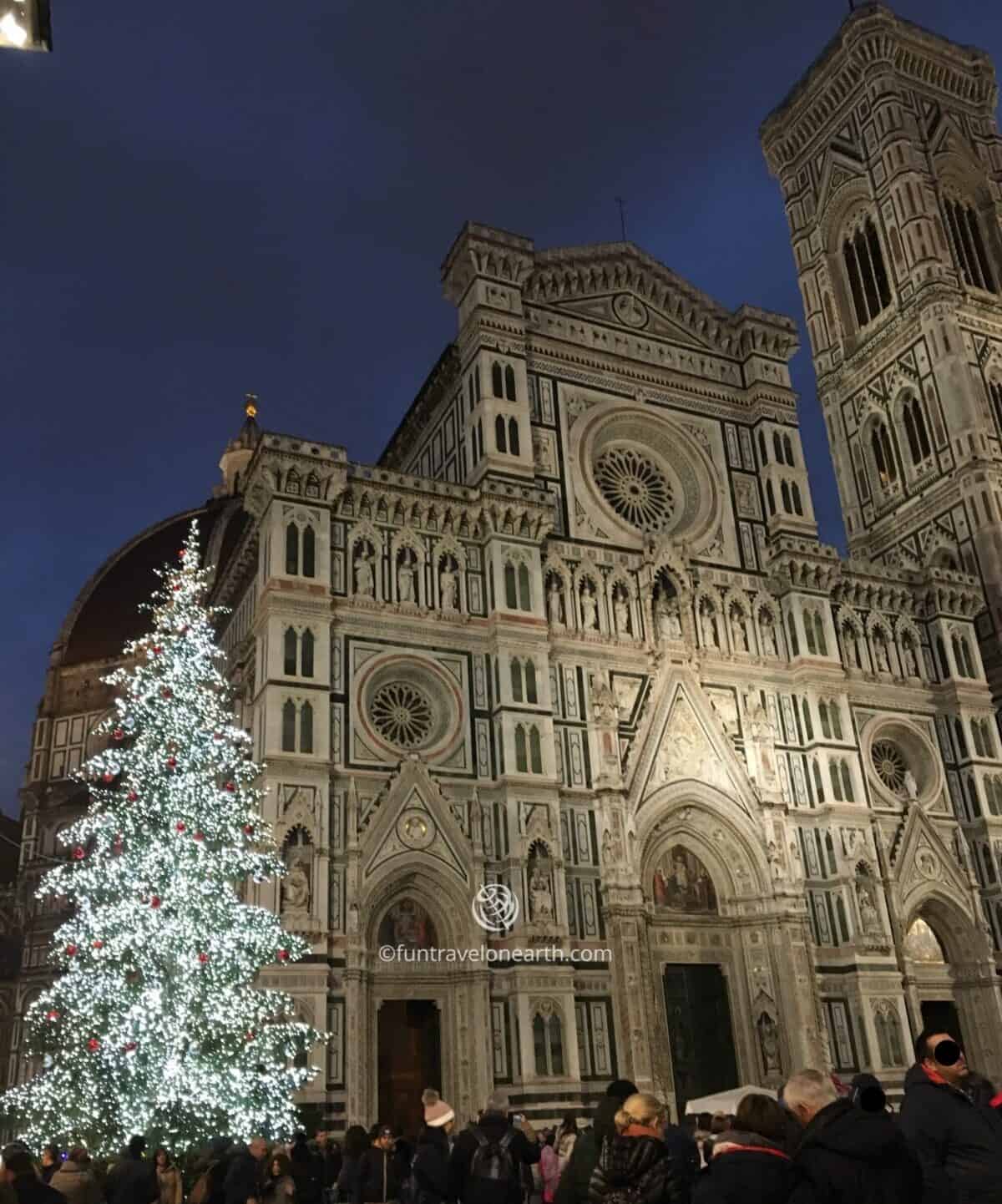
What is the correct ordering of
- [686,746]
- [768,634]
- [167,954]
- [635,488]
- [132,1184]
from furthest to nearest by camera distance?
[635,488] < [768,634] < [686,746] < [167,954] < [132,1184]

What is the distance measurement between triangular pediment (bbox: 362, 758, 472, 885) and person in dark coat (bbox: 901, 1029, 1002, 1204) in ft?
59.8

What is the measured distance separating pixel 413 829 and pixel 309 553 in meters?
6.47

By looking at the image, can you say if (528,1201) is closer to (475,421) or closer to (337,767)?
(337,767)

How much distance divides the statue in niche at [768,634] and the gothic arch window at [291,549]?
40.7 ft

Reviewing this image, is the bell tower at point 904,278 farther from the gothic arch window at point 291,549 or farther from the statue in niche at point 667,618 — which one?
the gothic arch window at point 291,549

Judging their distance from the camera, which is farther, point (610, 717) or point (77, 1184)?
point (610, 717)

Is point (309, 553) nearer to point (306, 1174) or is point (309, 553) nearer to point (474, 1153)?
point (306, 1174)

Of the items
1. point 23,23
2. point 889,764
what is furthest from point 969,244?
point 23,23

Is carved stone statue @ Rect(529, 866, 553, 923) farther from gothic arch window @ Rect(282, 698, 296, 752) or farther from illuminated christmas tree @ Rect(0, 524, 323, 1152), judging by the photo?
illuminated christmas tree @ Rect(0, 524, 323, 1152)

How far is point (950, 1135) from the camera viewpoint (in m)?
5.06

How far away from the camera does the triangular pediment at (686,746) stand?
86.2ft

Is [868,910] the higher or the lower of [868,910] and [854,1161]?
the higher

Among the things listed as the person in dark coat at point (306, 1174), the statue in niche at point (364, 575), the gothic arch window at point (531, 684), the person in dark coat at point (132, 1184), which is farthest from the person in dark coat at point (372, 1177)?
the statue in niche at point (364, 575)

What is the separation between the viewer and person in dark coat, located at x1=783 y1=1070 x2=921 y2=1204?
14.6 feet
